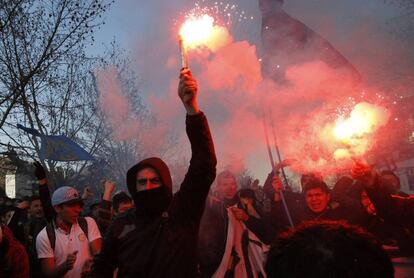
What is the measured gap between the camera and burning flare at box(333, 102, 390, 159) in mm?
3923

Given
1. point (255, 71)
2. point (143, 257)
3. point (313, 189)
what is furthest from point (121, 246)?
point (255, 71)

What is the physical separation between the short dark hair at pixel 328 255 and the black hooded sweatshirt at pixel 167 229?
1.27m

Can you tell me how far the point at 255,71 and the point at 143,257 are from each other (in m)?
5.89

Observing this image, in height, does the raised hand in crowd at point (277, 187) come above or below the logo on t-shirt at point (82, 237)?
above

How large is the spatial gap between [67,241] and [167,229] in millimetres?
1993

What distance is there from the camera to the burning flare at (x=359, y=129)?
392cm

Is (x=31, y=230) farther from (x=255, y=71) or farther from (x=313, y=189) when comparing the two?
(x=255, y=71)

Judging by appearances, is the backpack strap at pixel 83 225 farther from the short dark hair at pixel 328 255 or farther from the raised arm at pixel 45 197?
the short dark hair at pixel 328 255

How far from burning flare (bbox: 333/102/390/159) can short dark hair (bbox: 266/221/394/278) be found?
265cm

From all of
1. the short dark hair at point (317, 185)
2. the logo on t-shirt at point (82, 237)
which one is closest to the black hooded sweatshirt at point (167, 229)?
the logo on t-shirt at point (82, 237)

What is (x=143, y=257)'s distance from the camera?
7.95 ft

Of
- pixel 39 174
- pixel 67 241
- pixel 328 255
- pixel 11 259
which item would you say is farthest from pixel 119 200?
pixel 328 255

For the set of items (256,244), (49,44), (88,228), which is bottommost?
(256,244)

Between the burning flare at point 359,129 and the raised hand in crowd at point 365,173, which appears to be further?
the burning flare at point 359,129
